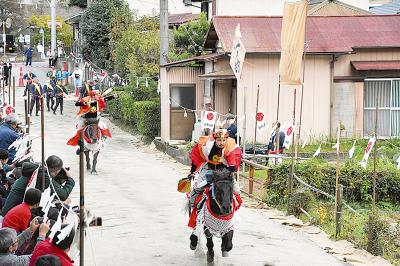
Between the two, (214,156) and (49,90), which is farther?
(49,90)

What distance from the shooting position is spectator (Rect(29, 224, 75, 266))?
7.24m

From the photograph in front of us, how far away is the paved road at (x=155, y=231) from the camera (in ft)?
37.9

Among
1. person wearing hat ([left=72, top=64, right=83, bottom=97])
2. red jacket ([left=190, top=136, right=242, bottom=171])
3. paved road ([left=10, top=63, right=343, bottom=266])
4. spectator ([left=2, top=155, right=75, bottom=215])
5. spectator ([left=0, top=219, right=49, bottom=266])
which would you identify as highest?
person wearing hat ([left=72, top=64, right=83, bottom=97])

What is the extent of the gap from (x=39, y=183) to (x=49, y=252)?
108 inches

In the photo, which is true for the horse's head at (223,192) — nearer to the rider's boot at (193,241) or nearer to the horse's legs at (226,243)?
the horse's legs at (226,243)

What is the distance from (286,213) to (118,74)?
26105 mm

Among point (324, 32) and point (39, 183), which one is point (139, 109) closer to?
point (324, 32)

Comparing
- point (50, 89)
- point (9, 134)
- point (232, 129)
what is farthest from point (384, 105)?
point (50, 89)

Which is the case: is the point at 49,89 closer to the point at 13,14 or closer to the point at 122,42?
the point at 122,42

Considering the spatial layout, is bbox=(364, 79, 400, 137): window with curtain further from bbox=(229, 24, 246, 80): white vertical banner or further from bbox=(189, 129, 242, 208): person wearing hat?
bbox=(189, 129, 242, 208): person wearing hat

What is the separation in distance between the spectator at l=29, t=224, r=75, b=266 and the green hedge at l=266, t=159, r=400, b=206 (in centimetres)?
940

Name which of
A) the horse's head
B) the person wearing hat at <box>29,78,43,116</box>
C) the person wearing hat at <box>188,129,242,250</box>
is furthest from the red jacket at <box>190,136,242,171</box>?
the person wearing hat at <box>29,78,43,116</box>

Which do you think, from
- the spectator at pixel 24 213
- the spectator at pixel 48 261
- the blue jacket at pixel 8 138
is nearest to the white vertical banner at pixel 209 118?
the blue jacket at pixel 8 138

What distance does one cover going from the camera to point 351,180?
56.1 feet
